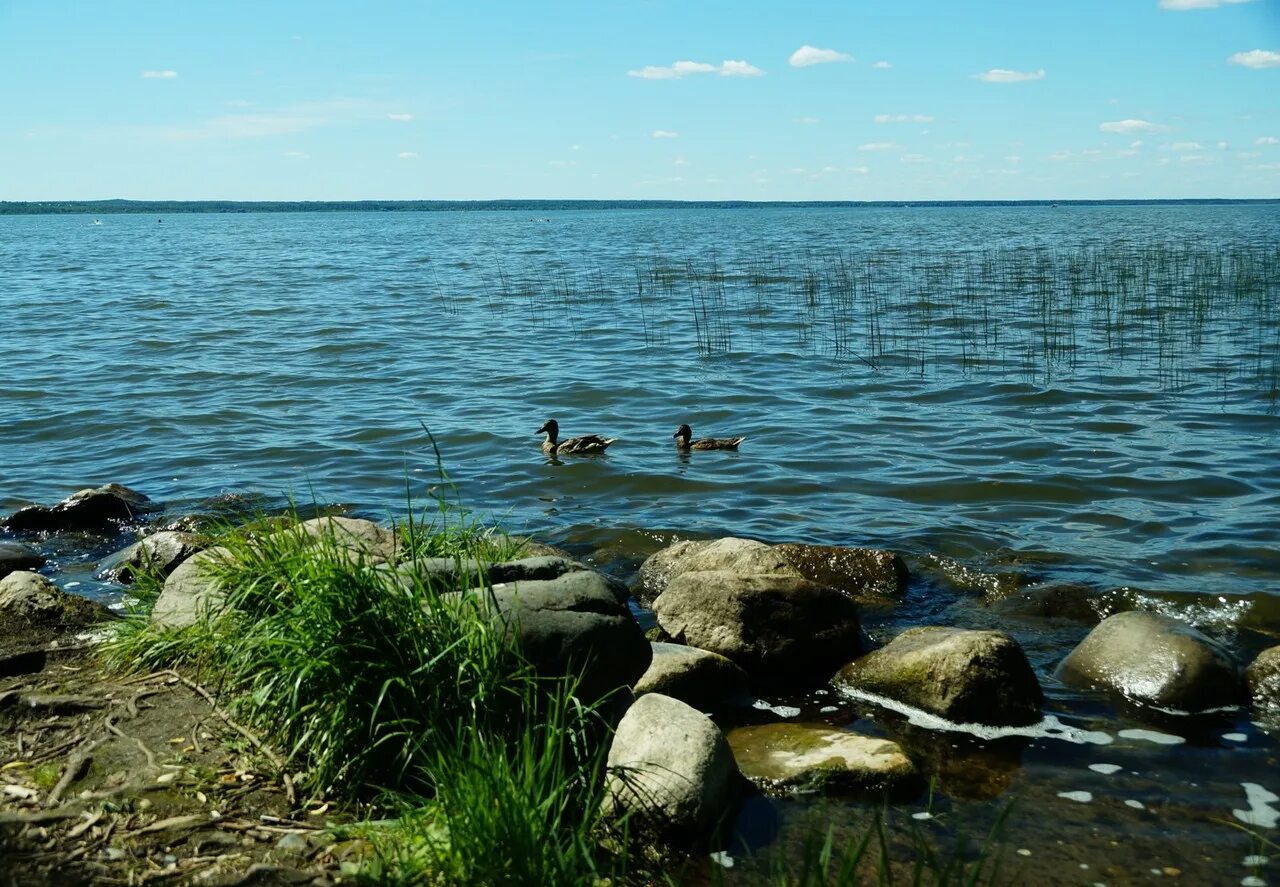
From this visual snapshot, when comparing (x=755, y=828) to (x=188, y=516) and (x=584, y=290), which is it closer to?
(x=188, y=516)

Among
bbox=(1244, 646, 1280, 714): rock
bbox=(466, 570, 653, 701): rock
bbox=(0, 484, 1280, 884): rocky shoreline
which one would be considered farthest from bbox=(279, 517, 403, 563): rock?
bbox=(1244, 646, 1280, 714): rock

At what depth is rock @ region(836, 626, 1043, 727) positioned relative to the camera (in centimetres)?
670

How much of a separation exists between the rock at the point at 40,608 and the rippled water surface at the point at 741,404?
3151mm

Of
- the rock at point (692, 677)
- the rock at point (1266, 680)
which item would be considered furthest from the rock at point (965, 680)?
the rock at point (1266, 680)

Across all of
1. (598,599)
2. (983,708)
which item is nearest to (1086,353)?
(983,708)

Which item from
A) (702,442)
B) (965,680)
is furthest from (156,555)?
(702,442)

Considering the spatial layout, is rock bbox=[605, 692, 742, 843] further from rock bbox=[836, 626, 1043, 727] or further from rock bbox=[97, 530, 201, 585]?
rock bbox=[97, 530, 201, 585]

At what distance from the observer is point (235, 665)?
550 centimetres

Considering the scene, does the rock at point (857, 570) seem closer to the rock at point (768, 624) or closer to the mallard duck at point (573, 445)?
the rock at point (768, 624)

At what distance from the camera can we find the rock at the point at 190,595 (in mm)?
6000

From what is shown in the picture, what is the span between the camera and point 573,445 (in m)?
14.0

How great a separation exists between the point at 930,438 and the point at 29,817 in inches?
461

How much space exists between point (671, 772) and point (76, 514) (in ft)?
26.5

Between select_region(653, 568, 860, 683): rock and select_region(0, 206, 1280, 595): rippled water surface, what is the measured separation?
2.90m
